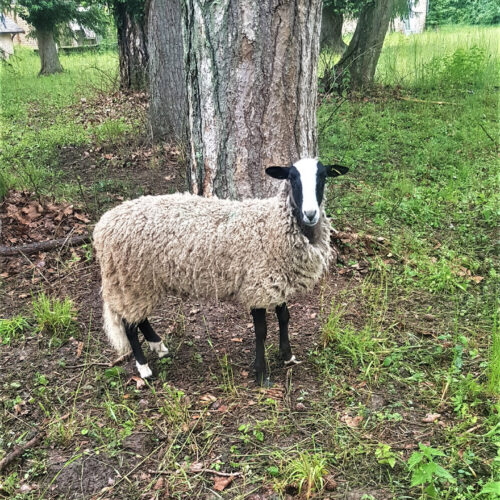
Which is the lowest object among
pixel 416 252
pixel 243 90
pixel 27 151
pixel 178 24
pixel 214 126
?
pixel 416 252

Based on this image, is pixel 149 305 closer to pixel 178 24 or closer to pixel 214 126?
pixel 214 126

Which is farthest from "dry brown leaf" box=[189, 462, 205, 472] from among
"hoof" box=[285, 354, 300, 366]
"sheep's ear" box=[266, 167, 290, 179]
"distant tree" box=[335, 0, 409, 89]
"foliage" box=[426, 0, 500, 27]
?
"foliage" box=[426, 0, 500, 27]

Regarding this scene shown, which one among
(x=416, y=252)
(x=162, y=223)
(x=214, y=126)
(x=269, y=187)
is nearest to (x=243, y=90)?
(x=214, y=126)

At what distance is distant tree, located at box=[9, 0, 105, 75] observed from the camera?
14.3 metres

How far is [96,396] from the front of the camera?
2.93 meters

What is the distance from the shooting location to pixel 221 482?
229 cm

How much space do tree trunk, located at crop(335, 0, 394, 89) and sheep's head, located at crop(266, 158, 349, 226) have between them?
21.4 ft

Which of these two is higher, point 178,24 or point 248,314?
point 178,24

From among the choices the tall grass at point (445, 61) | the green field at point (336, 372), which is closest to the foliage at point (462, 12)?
the tall grass at point (445, 61)

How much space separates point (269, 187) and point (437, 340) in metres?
1.75

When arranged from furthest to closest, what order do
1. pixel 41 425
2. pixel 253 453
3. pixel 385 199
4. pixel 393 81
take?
pixel 393 81 → pixel 385 199 → pixel 41 425 → pixel 253 453

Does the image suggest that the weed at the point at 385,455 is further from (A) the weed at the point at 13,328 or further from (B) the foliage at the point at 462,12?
(B) the foliage at the point at 462,12

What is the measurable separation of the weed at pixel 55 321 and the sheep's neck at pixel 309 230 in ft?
6.30

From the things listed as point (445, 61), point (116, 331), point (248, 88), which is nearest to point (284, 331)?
point (116, 331)
